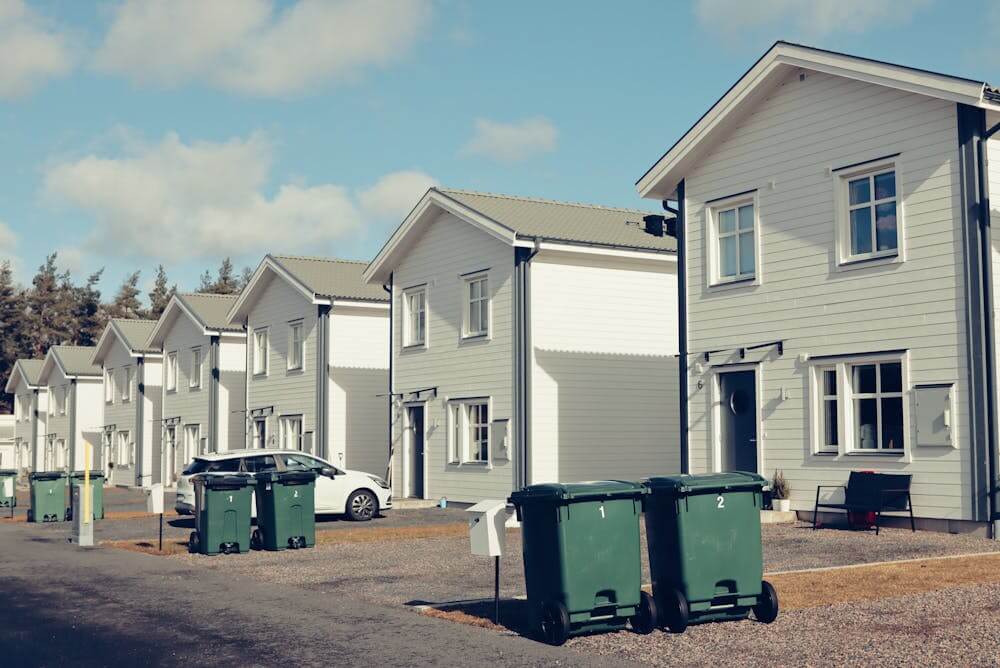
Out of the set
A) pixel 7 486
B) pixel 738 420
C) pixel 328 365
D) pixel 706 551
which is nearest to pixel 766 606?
pixel 706 551

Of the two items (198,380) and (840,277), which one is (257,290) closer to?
(198,380)

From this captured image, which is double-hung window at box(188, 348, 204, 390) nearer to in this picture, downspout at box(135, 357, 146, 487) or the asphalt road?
downspout at box(135, 357, 146, 487)

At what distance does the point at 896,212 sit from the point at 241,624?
463 inches

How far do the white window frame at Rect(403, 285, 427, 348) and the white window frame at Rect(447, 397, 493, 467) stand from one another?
223 cm

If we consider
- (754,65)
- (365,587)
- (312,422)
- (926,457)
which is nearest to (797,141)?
(754,65)

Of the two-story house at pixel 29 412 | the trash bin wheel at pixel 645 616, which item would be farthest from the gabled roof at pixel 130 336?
the trash bin wheel at pixel 645 616

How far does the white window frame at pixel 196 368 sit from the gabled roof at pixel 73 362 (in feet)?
44.1

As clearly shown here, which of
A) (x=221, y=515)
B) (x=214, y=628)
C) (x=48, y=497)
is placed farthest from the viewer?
(x=48, y=497)

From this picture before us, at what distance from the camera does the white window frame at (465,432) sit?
25656 mm

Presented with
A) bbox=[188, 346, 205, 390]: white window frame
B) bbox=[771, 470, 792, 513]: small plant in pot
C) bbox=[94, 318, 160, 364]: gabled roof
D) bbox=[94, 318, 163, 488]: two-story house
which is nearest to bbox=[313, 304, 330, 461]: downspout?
bbox=[188, 346, 205, 390]: white window frame

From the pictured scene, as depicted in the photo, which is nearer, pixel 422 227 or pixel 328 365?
pixel 422 227

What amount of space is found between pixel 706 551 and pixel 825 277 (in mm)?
10018

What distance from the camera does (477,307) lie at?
87.4 ft

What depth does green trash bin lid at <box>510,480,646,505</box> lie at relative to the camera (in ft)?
31.5
